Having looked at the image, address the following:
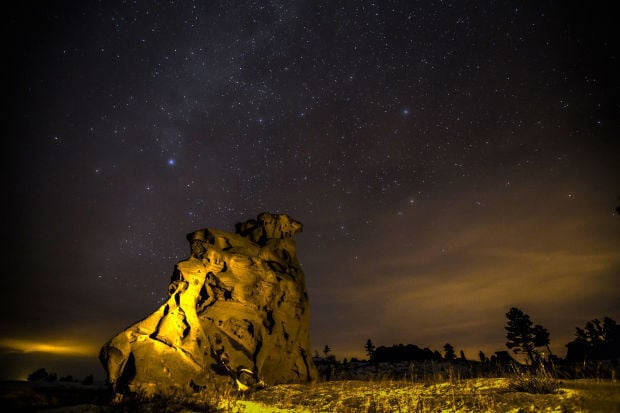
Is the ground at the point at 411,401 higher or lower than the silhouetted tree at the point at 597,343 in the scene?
higher

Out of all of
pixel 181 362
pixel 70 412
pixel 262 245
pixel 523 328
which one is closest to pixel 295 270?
pixel 262 245

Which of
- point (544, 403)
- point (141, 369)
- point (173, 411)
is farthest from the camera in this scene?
point (141, 369)

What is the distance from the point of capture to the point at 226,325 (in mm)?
25312

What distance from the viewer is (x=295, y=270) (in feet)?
110

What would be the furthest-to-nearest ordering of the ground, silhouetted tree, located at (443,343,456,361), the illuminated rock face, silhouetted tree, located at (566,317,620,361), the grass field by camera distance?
silhouetted tree, located at (443,343,456,361)
silhouetted tree, located at (566,317,620,361)
the illuminated rock face
the grass field
the ground

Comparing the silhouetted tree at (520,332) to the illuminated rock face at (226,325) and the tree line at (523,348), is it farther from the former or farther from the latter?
the illuminated rock face at (226,325)

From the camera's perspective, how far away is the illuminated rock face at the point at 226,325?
60.6 feet

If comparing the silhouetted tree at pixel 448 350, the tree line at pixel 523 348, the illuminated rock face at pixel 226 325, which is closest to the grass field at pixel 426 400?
the illuminated rock face at pixel 226 325

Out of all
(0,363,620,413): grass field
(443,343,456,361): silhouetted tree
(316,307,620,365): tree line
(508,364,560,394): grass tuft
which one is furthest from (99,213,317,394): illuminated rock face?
(443,343,456,361): silhouetted tree

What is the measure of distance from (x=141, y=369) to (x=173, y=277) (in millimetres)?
8350

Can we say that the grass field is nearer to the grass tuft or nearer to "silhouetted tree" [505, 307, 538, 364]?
the grass tuft

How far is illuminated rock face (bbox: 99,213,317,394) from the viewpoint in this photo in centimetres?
1848

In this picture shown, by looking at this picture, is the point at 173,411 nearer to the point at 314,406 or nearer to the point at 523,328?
the point at 314,406

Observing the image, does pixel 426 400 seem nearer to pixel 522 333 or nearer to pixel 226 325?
pixel 226 325
